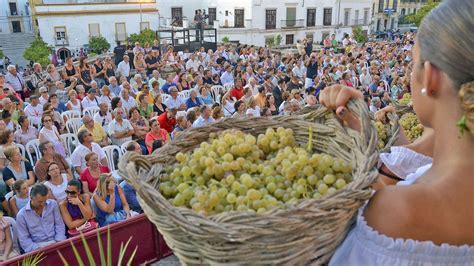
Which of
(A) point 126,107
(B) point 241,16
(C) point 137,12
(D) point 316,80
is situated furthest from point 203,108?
(B) point 241,16

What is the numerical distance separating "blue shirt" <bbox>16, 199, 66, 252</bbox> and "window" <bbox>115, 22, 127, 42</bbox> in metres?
23.2

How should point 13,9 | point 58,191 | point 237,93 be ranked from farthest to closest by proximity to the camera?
point 13,9, point 237,93, point 58,191

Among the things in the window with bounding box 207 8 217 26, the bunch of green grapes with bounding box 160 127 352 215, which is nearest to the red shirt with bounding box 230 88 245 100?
the bunch of green grapes with bounding box 160 127 352 215

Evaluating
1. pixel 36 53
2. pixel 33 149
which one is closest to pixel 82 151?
pixel 33 149

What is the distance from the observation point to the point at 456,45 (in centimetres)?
84

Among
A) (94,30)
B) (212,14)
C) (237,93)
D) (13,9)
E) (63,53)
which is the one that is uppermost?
(13,9)

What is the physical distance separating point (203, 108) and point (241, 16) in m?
23.2

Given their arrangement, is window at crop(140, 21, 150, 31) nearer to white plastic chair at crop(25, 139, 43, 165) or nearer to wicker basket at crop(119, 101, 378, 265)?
white plastic chair at crop(25, 139, 43, 165)

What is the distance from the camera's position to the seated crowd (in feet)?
12.2

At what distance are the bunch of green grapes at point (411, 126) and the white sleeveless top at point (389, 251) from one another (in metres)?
1.36

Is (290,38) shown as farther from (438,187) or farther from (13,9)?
(438,187)

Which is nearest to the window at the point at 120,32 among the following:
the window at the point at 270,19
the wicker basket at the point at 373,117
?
the window at the point at 270,19

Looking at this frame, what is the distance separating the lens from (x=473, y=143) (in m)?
0.91

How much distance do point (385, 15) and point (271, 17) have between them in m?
16.7
